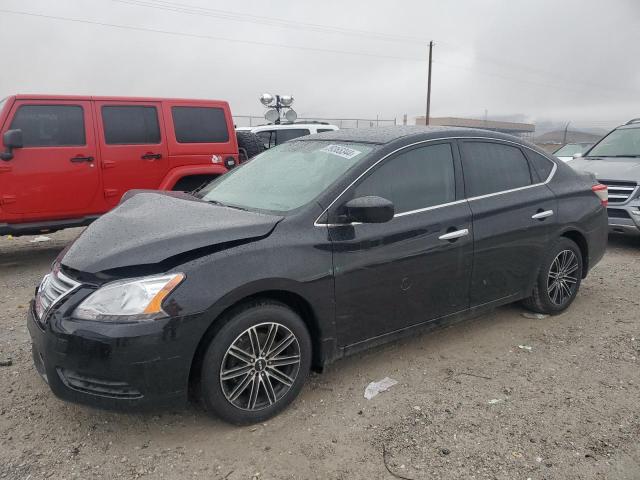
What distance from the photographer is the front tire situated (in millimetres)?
2762

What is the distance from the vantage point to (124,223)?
3172 millimetres

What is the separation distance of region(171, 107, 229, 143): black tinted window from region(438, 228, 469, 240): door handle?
4.61 m

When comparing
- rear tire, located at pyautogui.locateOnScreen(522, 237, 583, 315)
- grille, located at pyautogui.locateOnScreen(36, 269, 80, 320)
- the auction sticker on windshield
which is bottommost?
rear tire, located at pyautogui.locateOnScreen(522, 237, 583, 315)

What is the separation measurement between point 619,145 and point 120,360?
330 inches

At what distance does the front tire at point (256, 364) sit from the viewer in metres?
2.76

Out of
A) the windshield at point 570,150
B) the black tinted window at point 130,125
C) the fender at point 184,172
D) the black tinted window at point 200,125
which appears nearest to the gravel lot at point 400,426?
the fender at point 184,172

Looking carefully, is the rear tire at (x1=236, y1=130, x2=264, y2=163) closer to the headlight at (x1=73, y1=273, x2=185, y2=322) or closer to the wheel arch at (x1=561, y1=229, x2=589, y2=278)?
the wheel arch at (x1=561, y1=229, x2=589, y2=278)

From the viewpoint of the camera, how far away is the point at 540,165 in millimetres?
4500

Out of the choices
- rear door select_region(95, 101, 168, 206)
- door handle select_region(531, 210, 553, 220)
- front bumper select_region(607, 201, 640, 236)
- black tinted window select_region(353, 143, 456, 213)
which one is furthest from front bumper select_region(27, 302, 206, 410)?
front bumper select_region(607, 201, 640, 236)

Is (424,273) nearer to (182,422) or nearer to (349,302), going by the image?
(349,302)

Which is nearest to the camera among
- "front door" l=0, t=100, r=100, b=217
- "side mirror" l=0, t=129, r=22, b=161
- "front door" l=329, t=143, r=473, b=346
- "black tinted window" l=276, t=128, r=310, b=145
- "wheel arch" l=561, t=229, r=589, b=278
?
"front door" l=329, t=143, r=473, b=346

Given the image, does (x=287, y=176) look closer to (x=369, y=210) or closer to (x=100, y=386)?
(x=369, y=210)

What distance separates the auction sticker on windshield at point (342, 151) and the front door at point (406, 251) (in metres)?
0.22

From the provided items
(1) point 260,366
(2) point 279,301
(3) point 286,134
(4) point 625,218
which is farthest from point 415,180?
(3) point 286,134
